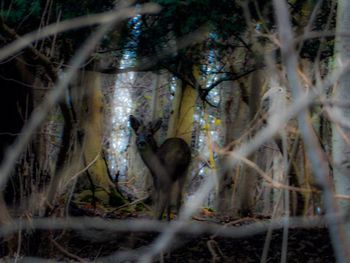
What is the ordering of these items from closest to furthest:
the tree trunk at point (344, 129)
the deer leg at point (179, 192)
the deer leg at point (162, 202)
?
the tree trunk at point (344, 129), the deer leg at point (162, 202), the deer leg at point (179, 192)

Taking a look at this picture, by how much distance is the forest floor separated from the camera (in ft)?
26.2

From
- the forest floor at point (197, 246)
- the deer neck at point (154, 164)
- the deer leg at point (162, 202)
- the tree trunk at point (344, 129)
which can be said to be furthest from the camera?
the deer neck at point (154, 164)

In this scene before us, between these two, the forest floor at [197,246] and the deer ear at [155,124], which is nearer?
the forest floor at [197,246]

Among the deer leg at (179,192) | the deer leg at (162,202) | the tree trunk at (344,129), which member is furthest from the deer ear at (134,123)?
the tree trunk at (344,129)

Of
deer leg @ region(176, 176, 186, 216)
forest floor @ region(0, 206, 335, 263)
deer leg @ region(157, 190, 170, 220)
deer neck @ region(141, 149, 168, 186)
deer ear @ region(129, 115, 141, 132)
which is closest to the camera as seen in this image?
forest floor @ region(0, 206, 335, 263)

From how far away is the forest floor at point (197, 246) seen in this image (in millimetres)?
7980

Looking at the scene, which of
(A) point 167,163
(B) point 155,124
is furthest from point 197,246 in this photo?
(B) point 155,124

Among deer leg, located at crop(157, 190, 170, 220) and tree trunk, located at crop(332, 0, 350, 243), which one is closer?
→ tree trunk, located at crop(332, 0, 350, 243)

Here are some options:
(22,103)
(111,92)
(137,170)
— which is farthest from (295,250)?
(111,92)

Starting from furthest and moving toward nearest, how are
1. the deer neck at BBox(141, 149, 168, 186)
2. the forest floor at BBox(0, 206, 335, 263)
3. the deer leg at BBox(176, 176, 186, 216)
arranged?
the deer neck at BBox(141, 149, 168, 186) < the deer leg at BBox(176, 176, 186, 216) < the forest floor at BBox(0, 206, 335, 263)

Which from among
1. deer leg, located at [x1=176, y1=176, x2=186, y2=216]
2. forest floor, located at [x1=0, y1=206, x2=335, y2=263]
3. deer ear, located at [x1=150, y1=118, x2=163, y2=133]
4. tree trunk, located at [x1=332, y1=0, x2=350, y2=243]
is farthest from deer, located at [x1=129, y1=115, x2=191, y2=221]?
tree trunk, located at [x1=332, y1=0, x2=350, y2=243]

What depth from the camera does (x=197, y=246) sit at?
8609 millimetres

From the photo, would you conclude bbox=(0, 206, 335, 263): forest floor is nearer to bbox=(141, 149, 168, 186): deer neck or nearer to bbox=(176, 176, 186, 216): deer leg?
bbox=(176, 176, 186, 216): deer leg

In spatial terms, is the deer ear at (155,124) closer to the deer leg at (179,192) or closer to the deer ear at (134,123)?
the deer ear at (134,123)
